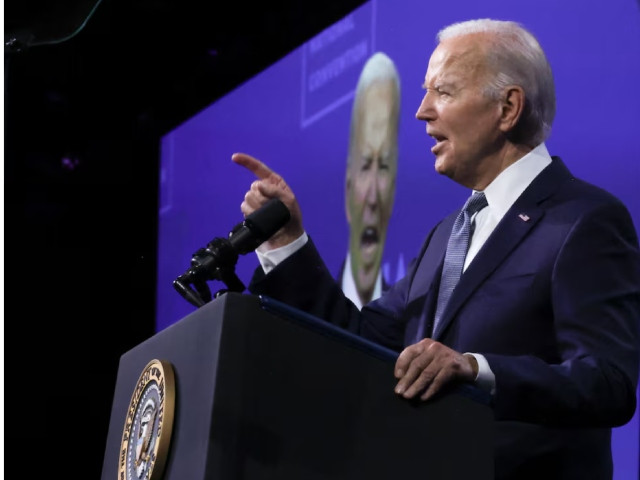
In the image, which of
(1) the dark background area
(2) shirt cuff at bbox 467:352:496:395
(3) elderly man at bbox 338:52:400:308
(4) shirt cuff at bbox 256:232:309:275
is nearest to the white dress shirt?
(4) shirt cuff at bbox 256:232:309:275

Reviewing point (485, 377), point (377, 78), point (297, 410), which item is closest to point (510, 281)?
point (485, 377)

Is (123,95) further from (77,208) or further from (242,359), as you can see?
(242,359)

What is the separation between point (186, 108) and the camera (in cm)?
460

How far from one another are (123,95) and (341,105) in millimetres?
1633

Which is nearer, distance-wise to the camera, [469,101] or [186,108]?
[469,101]

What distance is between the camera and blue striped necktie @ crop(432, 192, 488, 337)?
1886mm

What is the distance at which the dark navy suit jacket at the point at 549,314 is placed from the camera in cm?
152

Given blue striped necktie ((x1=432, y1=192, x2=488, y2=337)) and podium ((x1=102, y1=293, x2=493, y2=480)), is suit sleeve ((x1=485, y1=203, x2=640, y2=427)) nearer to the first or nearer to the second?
podium ((x1=102, y1=293, x2=493, y2=480))

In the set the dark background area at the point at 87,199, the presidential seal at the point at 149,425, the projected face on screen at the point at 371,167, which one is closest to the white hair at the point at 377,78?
the projected face on screen at the point at 371,167

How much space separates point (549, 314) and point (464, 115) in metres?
0.45

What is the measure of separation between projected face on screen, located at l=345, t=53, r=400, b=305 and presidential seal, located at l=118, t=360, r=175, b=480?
1575 mm

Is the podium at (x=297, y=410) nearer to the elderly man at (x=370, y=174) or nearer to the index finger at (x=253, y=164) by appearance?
the index finger at (x=253, y=164)

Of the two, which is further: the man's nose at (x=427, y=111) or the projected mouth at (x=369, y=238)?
the projected mouth at (x=369, y=238)

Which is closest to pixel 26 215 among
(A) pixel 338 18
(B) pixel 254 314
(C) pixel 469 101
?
(A) pixel 338 18
